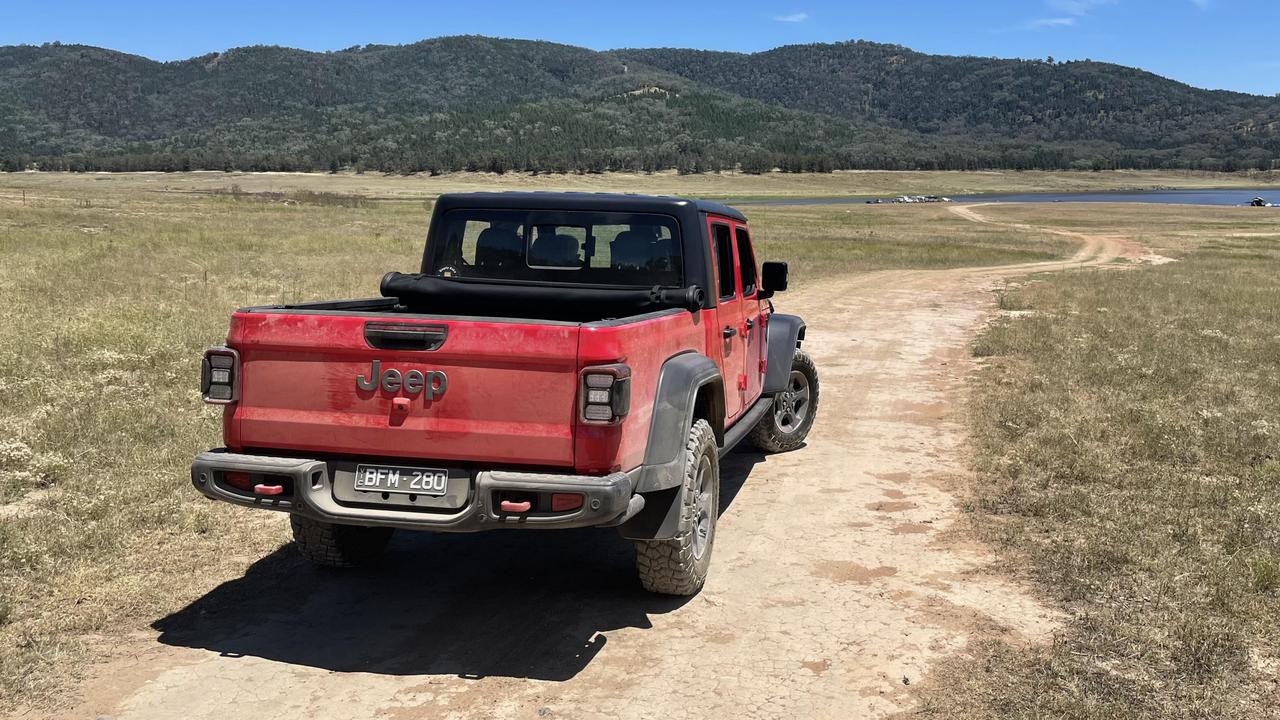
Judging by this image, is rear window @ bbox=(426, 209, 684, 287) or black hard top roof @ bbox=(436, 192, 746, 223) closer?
black hard top roof @ bbox=(436, 192, 746, 223)

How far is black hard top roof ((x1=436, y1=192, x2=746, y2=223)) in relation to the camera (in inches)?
Result: 231

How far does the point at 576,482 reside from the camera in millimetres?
4340

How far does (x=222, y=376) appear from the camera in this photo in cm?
472

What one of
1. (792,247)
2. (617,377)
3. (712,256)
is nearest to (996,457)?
(712,256)

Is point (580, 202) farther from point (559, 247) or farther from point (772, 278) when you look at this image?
point (772, 278)

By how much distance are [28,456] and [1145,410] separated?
10.1 meters

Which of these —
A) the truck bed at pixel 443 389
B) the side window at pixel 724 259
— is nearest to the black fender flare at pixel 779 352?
the side window at pixel 724 259

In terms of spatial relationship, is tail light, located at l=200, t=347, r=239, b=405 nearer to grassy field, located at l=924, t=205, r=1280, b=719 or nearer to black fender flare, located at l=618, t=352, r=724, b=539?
black fender flare, located at l=618, t=352, r=724, b=539

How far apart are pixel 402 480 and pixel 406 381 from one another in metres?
0.47

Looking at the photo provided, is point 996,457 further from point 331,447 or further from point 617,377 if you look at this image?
point 331,447

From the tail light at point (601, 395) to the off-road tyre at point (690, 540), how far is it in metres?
0.85

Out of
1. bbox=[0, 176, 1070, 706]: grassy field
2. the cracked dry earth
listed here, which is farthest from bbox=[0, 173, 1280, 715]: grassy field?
the cracked dry earth

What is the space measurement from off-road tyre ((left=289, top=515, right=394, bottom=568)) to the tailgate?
1068 millimetres

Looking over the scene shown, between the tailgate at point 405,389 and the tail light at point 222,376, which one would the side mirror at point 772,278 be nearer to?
the tailgate at point 405,389
